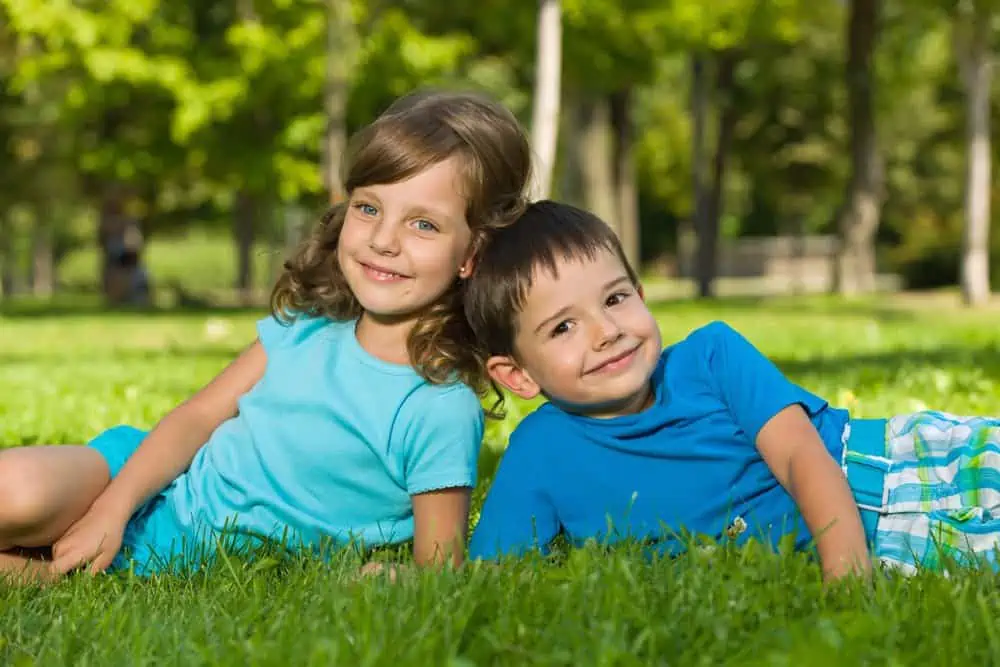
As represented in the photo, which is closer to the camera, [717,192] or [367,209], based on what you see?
[367,209]

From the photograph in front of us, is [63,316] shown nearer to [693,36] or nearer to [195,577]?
[693,36]

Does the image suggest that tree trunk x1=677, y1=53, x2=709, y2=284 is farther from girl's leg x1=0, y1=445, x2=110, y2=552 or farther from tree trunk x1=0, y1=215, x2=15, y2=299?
tree trunk x1=0, y1=215, x2=15, y2=299

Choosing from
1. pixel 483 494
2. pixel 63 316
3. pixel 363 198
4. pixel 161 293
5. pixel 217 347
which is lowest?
pixel 161 293

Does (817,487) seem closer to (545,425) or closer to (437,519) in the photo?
(545,425)

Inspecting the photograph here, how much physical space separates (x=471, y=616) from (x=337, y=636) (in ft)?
0.85

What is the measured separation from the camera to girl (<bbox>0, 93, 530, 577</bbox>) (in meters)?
3.48

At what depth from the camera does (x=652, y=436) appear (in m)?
3.44

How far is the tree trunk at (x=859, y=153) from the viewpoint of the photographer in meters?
23.9

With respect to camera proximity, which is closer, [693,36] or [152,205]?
[693,36]

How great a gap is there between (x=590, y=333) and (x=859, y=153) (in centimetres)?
2232

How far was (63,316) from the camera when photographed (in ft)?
68.8

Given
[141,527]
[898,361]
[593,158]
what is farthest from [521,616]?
[593,158]

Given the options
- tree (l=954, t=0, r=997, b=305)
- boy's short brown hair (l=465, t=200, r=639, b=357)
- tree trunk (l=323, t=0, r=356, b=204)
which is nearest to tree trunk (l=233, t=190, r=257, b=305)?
tree trunk (l=323, t=0, r=356, b=204)

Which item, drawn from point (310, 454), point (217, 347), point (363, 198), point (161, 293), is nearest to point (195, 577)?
point (310, 454)
